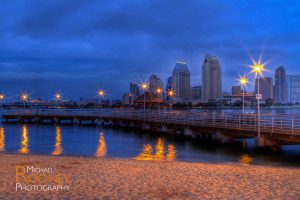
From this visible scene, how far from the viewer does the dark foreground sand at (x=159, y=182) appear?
9.31 metres

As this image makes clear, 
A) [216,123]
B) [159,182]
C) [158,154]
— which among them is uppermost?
[216,123]

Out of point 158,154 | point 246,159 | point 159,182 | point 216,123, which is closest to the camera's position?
point 159,182

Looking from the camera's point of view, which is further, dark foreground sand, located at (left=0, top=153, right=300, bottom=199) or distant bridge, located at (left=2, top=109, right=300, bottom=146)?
distant bridge, located at (left=2, top=109, right=300, bottom=146)

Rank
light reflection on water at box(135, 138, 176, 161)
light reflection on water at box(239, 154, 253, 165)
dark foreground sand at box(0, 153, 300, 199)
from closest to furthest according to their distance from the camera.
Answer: dark foreground sand at box(0, 153, 300, 199)
light reflection on water at box(239, 154, 253, 165)
light reflection on water at box(135, 138, 176, 161)

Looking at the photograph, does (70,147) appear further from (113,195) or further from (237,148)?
(113,195)

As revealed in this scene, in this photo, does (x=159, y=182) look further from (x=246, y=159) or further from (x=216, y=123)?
(x=216, y=123)

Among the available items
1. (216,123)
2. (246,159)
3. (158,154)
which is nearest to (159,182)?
(246,159)

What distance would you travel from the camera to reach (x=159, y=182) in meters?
11.1

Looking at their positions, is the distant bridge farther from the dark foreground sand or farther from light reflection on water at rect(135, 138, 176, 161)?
the dark foreground sand

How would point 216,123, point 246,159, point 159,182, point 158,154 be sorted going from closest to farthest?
point 159,182, point 246,159, point 158,154, point 216,123

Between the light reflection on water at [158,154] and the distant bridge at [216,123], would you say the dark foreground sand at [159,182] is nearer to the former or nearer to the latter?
the light reflection on water at [158,154]

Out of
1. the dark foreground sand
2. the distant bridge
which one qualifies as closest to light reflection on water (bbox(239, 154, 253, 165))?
the distant bridge

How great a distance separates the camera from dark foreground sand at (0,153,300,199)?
367 inches

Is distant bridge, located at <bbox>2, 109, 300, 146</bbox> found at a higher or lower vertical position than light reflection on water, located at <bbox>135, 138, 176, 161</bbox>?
higher
